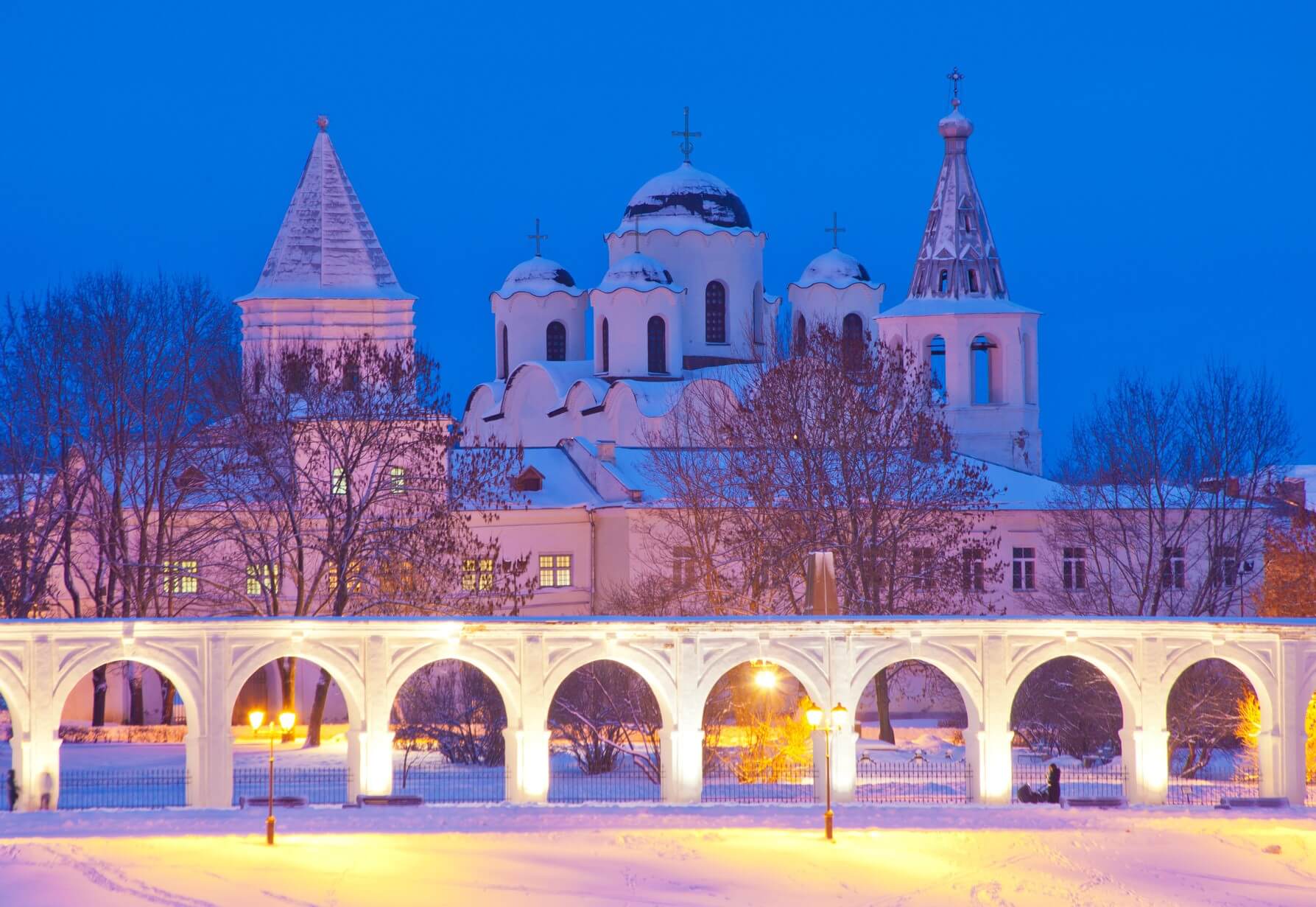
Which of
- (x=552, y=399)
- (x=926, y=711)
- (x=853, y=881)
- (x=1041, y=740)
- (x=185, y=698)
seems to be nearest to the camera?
(x=853, y=881)

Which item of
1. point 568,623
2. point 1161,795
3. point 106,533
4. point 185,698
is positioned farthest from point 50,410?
point 1161,795

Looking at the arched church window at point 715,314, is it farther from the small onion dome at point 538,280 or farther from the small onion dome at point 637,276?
the small onion dome at point 538,280

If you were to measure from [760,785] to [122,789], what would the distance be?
1038 cm

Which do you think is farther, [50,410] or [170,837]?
[50,410]

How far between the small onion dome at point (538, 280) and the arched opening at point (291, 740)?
63.5ft

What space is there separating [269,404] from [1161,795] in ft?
59.9

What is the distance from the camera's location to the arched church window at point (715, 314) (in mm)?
Result: 55688

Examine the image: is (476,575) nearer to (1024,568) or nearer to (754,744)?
(754,744)

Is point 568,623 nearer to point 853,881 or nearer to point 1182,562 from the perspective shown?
point 853,881

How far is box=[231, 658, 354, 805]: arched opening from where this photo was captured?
107 feet

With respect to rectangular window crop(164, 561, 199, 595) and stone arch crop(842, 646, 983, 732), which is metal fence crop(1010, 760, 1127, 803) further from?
rectangular window crop(164, 561, 199, 595)

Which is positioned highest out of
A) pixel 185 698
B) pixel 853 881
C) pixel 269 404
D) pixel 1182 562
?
pixel 269 404

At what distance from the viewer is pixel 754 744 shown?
34.9 meters

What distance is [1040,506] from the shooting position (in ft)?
151
